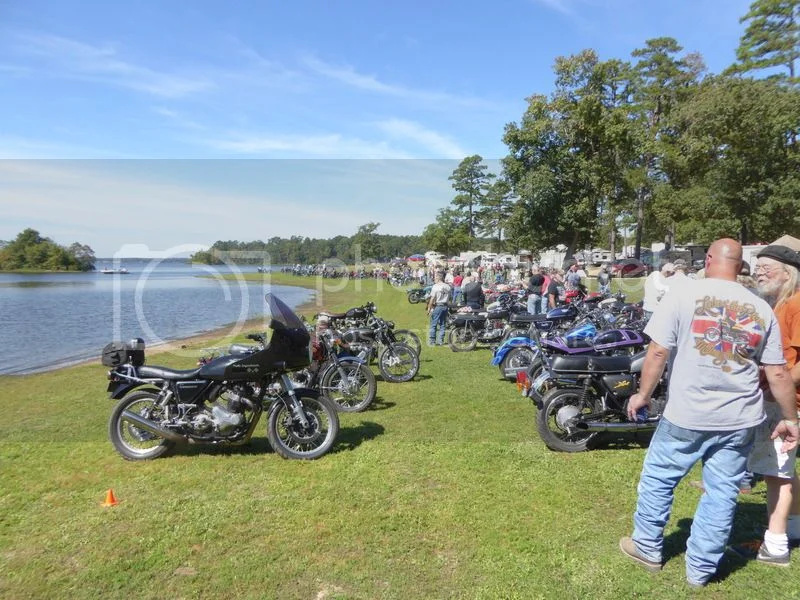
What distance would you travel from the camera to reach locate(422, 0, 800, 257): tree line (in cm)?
2853

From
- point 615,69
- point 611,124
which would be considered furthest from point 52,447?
point 615,69

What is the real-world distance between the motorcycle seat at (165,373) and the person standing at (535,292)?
9472 mm

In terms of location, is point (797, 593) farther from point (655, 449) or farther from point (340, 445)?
point (340, 445)

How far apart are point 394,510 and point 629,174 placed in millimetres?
35976

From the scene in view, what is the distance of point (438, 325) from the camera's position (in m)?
12.7

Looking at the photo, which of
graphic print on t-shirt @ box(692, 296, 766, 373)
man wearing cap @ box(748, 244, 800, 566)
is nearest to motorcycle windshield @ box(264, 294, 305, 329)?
graphic print on t-shirt @ box(692, 296, 766, 373)

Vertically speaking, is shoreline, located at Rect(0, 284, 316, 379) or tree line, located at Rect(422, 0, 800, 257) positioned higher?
tree line, located at Rect(422, 0, 800, 257)

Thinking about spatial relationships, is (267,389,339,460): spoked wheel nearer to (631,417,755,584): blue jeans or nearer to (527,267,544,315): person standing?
(631,417,755,584): blue jeans

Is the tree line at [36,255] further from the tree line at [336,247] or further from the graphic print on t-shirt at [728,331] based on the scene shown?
the graphic print on t-shirt at [728,331]

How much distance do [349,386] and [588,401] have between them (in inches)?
127

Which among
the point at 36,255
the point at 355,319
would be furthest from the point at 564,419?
the point at 36,255

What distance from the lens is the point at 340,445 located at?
564 cm

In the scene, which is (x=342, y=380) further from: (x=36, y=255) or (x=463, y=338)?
(x=36, y=255)

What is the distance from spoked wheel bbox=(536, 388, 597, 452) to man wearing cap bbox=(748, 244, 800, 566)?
2.05 meters
